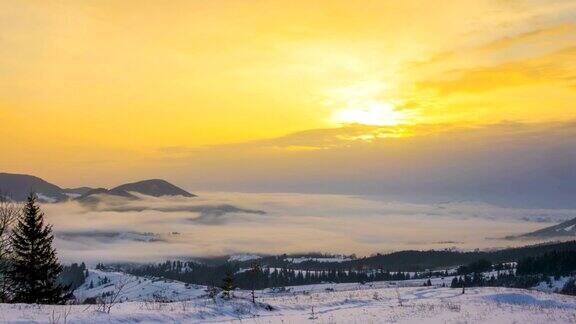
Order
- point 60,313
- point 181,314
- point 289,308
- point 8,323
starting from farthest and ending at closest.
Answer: point 289,308 → point 181,314 → point 60,313 → point 8,323

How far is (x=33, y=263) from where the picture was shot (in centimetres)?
4050

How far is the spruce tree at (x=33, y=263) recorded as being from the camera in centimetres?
3956

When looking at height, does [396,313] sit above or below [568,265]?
above

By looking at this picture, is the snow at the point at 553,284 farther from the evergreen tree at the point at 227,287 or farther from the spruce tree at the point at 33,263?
the spruce tree at the point at 33,263

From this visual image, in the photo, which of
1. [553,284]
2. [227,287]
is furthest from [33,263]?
[553,284]

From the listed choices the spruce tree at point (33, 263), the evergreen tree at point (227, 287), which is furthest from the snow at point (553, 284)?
the spruce tree at point (33, 263)

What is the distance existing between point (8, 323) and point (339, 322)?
44.4 feet

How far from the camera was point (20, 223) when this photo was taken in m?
42.1

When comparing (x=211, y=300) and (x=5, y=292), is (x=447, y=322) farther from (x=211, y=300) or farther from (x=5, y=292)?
(x=5, y=292)

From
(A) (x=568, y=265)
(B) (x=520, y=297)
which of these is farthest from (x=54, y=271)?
(A) (x=568, y=265)

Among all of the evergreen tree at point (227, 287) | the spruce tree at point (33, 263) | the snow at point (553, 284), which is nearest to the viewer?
the evergreen tree at point (227, 287)

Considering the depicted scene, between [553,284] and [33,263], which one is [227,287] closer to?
[33,263]

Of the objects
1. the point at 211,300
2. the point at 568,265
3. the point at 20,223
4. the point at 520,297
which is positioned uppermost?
the point at 20,223

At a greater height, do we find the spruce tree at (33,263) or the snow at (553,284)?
the spruce tree at (33,263)
